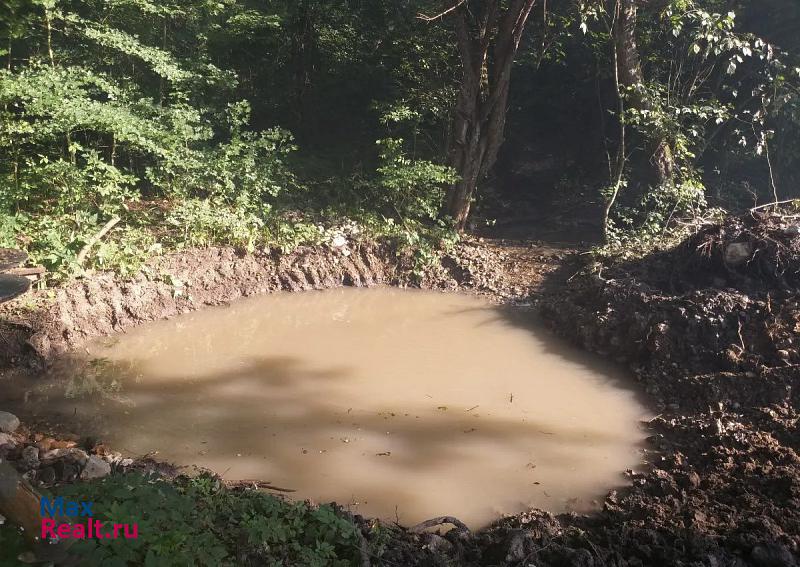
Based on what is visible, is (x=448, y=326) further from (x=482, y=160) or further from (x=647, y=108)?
(x=647, y=108)

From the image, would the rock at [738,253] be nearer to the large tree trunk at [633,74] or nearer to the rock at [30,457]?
the large tree trunk at [633,74]

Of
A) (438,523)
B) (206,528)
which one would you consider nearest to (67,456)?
(206,528)

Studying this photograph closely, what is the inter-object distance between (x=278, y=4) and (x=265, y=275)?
552 cm

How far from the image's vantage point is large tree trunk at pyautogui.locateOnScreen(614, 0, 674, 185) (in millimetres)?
8820

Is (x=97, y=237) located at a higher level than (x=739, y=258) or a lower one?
lower

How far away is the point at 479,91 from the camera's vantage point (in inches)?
365

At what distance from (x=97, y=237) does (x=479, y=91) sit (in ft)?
19.4

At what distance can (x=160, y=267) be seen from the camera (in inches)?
277

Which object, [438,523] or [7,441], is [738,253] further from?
[7,441]

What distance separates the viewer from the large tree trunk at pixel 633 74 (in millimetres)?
8820

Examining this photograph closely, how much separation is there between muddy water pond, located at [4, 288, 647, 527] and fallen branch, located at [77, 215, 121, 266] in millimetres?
950

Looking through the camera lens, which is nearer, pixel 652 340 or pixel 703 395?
pixel 703 395

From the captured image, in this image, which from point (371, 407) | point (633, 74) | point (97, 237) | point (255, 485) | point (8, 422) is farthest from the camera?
point (633, 74)

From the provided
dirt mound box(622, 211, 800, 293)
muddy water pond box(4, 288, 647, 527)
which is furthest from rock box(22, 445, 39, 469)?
dirt mound box(622, 211, 800, 293)
